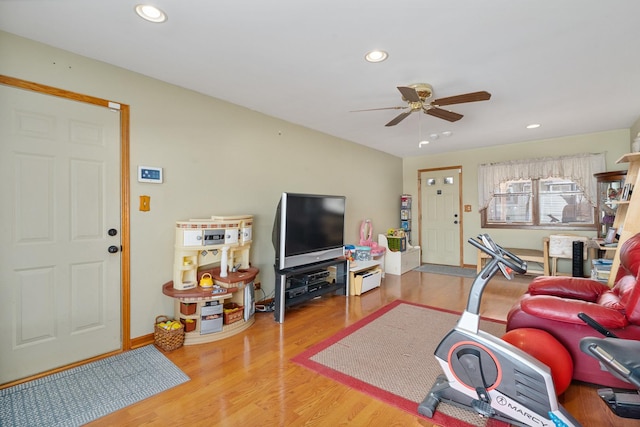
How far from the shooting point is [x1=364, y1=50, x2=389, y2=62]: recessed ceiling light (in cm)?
225

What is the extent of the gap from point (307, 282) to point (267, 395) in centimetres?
173

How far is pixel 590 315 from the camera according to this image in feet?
6.08

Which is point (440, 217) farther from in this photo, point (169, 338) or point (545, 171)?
point (169, 338)

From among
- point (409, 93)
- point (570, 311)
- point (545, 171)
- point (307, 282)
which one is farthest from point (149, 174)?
point (545, 171)

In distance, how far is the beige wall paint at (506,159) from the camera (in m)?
4.56

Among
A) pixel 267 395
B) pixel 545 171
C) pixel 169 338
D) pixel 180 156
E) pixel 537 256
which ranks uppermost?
pixel 545 171

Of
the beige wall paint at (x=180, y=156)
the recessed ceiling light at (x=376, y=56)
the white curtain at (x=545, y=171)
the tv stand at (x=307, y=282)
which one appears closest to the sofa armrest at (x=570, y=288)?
the tv stand at (x=307, y=282)

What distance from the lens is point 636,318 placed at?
1.77 metres

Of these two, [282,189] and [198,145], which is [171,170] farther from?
[282,189]

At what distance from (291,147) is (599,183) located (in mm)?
4775

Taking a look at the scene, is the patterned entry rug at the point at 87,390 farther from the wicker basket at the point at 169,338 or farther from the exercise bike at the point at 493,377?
the exercise bike at the point at 493,377

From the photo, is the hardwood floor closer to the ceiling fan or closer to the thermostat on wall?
the thermostat on wall

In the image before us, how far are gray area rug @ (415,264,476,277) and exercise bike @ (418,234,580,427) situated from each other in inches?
154

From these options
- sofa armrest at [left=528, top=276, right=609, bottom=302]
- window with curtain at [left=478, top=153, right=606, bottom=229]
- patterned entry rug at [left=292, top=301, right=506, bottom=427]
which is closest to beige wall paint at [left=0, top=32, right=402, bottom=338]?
patterned entry rug at [left=292, top=301, right=506, bottom=427]
